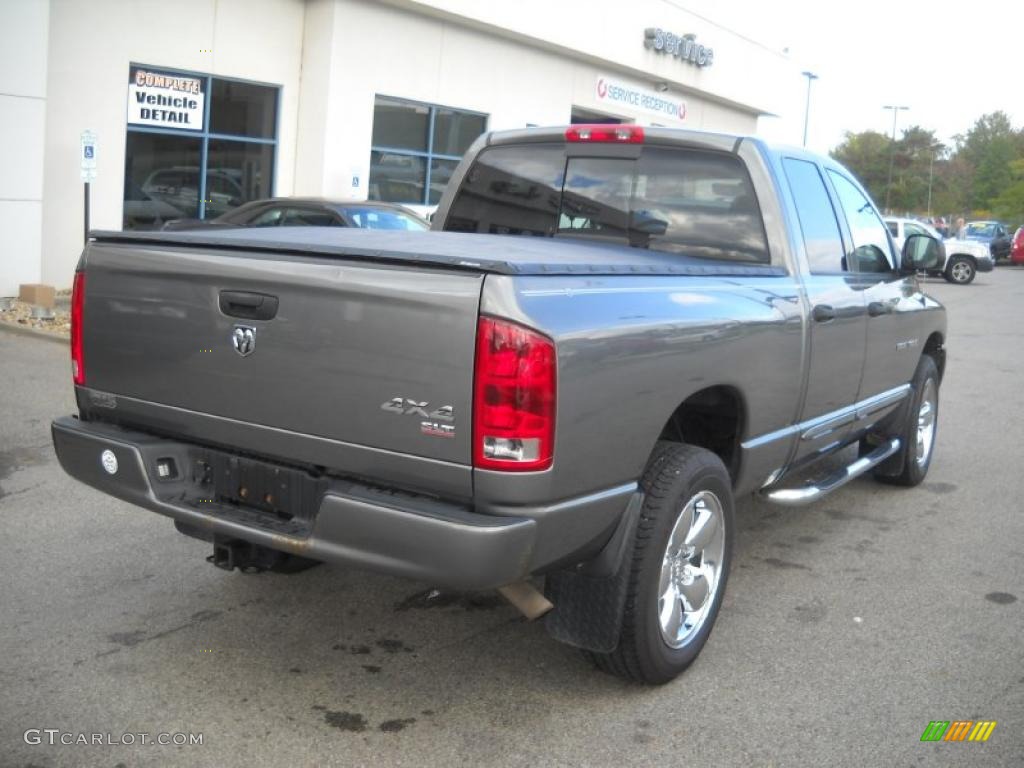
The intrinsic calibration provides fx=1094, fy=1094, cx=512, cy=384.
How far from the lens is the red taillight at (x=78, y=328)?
13.1 feet

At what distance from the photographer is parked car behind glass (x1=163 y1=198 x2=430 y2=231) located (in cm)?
1155

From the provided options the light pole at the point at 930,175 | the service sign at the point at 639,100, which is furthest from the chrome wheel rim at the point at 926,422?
the light pole at the point at 930,175

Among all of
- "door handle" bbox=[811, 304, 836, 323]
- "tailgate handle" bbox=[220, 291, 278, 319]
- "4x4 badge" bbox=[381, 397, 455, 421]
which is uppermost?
"door handle" bbox=[811, 304, 836, 323]

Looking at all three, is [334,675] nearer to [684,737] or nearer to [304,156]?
[684,737]

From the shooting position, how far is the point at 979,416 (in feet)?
32.3

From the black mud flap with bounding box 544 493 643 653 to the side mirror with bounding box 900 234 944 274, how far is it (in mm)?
3426

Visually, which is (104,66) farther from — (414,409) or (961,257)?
(961,257)

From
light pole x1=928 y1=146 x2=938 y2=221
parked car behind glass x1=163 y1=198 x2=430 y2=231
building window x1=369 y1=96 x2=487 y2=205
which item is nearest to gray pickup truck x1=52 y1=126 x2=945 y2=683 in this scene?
parked car behind glass x1=163 y1=198 x2=430 y2=231

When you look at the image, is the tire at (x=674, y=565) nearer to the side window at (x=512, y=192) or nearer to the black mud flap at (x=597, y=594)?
the black mud flap at (x=597, y=594)

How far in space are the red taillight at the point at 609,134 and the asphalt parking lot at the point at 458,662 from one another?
→ 2.10m

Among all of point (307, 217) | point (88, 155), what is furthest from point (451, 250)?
point (88, 155)

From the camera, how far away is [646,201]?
4.94 metres

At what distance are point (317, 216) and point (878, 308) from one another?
7.45 m

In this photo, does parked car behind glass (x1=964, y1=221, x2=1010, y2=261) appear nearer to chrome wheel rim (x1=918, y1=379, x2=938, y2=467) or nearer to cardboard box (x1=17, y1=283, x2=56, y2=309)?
cardboard box (x1=17, y1=283, x2=56, y2=309)
